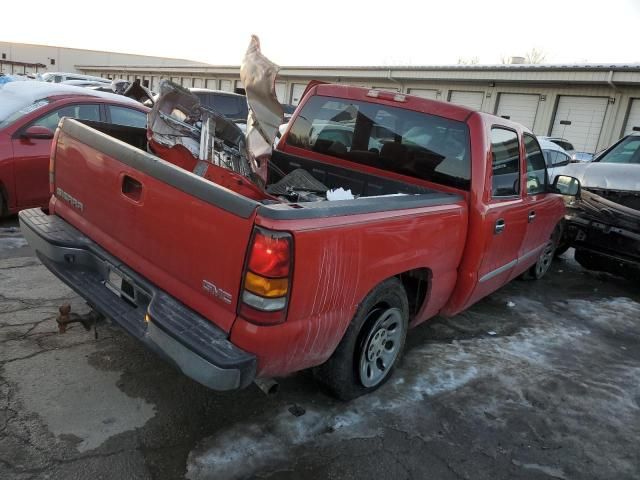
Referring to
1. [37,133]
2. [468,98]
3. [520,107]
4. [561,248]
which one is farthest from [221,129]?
[468,98]

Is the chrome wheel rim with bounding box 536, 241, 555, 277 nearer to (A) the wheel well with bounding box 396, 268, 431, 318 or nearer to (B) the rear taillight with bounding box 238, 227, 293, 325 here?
(A) the wheel well with bounding box 396, 268, 431, 318

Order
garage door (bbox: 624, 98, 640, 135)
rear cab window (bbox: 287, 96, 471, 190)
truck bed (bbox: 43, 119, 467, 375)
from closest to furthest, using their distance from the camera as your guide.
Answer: truck bed (bbox: 43, 119, 467, 375) → rear cab window (bbox: 287, 96, 471, 190) → garage door (bbox: 624, 98, 640, 135)

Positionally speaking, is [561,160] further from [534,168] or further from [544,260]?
[534,168]

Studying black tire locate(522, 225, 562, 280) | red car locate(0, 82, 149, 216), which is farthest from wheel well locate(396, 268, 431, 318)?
red car locate(0, 82, 149, 216)

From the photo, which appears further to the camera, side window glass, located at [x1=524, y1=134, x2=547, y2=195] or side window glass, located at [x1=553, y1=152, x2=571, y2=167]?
side window glass, located at [x1=553, y1=152, x2=571, y2=167]

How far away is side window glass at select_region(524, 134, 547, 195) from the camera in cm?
463

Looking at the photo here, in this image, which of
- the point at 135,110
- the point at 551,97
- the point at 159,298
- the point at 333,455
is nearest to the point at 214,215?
the point at 159,298

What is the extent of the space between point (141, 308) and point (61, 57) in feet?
276

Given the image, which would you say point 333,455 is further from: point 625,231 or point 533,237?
point 625,231

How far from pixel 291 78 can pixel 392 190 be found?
28.2 metres

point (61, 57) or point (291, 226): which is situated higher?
point (61, 57)

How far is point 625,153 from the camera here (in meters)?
7.61

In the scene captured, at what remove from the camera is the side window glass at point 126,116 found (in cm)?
641

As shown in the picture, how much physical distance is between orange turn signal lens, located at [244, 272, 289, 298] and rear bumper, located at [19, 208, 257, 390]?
293 mm
